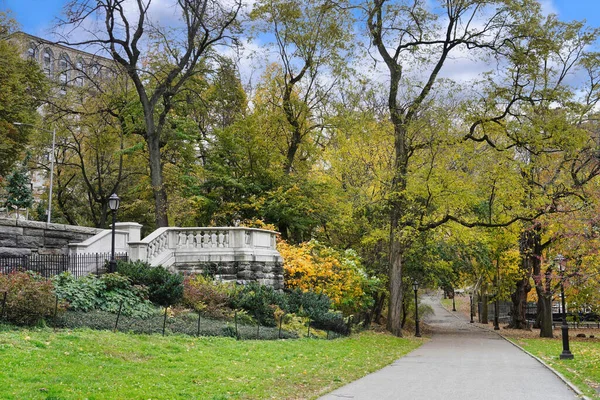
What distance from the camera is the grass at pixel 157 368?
9.24m

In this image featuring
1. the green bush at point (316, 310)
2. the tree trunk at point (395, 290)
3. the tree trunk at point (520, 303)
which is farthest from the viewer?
the tree trunk at point (520, 303)

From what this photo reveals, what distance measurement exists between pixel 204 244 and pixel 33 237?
237 inches

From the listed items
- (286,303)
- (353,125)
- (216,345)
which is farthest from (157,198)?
(216,345)

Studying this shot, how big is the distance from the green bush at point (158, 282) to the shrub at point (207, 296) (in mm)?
501

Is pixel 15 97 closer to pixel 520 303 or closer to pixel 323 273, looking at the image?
pixel 323 273

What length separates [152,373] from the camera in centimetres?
1087

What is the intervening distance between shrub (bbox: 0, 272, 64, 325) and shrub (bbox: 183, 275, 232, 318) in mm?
5661

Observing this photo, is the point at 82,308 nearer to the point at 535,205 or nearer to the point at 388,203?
the point at 388,203

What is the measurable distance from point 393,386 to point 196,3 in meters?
20.2

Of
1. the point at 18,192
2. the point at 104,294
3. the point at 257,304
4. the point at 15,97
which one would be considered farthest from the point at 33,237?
the point at 15,97

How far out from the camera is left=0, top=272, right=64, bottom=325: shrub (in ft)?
Answer: 42.9

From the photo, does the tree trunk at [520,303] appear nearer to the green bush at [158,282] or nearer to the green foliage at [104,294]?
the green bush at [158,282]

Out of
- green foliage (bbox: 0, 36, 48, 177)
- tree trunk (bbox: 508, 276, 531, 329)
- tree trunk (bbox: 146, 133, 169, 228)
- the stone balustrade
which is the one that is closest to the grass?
the stone balustrade

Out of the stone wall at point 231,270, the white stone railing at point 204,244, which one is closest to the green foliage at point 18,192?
the white stone railing at point 204,244
